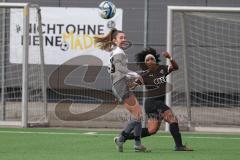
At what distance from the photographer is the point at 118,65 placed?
12.2 meters

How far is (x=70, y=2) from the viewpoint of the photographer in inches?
868

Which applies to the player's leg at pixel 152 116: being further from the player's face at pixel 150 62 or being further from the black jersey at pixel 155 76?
the player's face at pixel 150 62

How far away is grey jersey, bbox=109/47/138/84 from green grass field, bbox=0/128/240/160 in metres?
1.26

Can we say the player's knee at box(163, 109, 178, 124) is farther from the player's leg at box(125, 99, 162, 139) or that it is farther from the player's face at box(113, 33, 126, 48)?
the player's face at box(113, 33, 126, 48)

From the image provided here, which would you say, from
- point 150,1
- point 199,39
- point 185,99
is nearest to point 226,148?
point 185,99

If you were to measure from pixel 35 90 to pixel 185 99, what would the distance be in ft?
12.0

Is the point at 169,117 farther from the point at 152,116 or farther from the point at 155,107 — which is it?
the point at 152,116

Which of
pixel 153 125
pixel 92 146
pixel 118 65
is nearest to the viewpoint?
pixel 118 65

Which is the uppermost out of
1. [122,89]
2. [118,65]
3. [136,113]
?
[118,65]

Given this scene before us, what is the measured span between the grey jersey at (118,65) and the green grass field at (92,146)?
126 cm

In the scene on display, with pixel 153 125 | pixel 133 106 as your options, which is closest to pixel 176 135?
pixel 153 125

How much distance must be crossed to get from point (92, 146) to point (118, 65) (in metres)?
1.85

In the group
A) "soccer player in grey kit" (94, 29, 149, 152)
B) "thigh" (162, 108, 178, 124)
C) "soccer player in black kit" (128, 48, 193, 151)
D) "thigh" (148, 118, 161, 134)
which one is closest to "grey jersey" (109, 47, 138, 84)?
"soccer player in grey kit" (94, 29, 149, 152)

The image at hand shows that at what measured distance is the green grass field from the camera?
11719 millimetres
